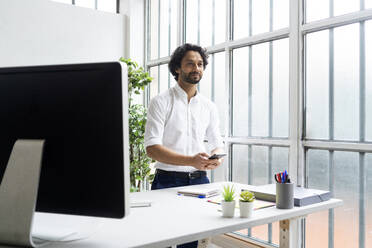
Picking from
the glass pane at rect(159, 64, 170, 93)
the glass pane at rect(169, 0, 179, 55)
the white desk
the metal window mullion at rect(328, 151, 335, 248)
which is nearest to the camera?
the white desk

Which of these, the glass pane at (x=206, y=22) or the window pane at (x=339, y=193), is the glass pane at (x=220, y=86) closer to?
the glass pane at (x=206, y=22)

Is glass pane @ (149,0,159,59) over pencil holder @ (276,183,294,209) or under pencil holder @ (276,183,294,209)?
over

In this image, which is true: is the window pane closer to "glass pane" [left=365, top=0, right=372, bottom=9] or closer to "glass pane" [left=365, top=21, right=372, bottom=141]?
"glass pane" [left=365, top=21, right=372, bottom=141]

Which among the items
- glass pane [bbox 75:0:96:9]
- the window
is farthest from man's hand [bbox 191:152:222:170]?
glass pane [bbox 75:0:96:9]

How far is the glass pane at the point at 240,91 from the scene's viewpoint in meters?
3.21

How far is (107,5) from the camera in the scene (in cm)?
501

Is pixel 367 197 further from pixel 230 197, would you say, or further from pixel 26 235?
pixel 26 235

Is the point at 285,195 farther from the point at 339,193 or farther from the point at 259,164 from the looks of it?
the point at 259,164

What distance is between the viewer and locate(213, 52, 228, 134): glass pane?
3469 millimetres

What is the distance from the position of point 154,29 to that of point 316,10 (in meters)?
2.71

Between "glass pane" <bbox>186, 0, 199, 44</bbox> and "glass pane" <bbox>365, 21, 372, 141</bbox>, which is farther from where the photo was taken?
"glass pane" <bbox>186, 0, 199, 44</bbox>

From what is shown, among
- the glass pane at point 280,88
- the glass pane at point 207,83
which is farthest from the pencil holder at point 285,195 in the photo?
the glass pane at point 207,83

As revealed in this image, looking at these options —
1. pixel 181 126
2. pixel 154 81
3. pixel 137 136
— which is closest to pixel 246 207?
pixel 181 126

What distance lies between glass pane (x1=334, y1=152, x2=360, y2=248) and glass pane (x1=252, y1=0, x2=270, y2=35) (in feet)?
4.03
